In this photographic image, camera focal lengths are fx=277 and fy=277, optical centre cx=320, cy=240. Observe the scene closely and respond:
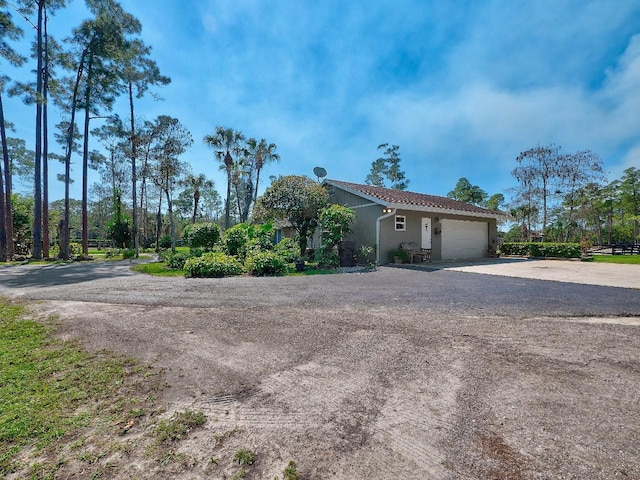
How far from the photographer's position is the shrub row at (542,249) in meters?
15.9

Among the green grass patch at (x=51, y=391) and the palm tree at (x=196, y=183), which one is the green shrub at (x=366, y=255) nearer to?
the green grass patch at (x=51, y=391)

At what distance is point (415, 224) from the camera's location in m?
13.9

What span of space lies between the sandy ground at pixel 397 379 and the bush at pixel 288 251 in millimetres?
5570

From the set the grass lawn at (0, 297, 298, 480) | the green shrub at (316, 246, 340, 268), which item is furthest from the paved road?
the green shrub at (316, 246, 340, 268)

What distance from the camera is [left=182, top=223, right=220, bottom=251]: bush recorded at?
12.8 meters

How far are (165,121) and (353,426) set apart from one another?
22.4 meters

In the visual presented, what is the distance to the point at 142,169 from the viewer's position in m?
19.7

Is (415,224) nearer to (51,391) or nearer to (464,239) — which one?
(464,239)

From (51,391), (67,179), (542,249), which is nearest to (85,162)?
(67,179)

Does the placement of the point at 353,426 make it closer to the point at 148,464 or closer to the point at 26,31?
the point at 148,464

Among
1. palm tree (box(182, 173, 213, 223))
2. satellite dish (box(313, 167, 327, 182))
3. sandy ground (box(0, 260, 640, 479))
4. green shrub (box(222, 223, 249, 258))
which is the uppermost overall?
palm tree (box(182, 173, 213, 223))

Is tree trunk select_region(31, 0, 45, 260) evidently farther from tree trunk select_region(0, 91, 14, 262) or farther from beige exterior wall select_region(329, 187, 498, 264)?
beige exterior wall select_region(329, 187, 498, 264)

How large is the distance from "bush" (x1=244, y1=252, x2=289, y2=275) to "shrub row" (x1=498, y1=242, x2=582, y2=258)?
16420mm

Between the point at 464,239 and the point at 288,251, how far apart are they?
35.3ft
